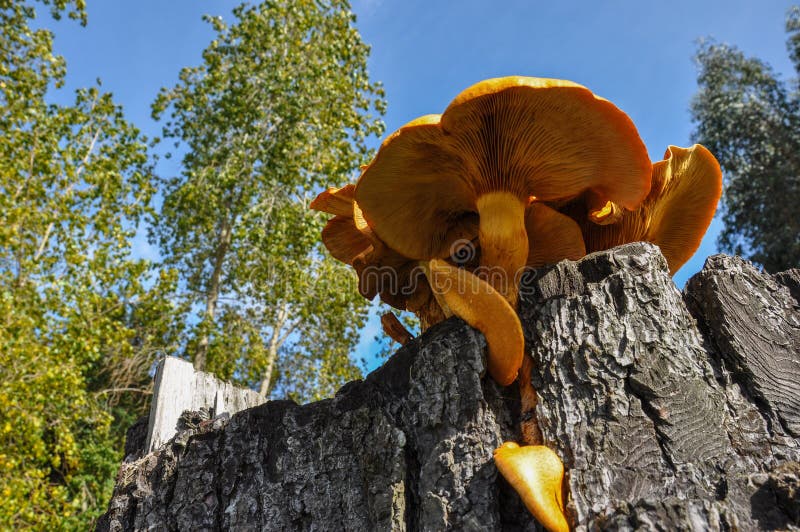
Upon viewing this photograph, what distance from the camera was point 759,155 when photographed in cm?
1505

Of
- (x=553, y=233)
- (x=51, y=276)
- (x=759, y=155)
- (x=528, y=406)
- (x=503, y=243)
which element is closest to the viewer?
(x=528, y=406)

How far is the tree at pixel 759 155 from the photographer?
13.8 meters

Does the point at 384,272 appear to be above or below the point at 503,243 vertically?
above

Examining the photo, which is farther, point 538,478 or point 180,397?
point 180,397

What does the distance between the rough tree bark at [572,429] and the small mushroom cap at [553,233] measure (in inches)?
10.3

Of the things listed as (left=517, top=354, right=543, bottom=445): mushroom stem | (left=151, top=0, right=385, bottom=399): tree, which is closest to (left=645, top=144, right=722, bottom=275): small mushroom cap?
(left=517, top=354, right=543, bottom=445): mushroom stem

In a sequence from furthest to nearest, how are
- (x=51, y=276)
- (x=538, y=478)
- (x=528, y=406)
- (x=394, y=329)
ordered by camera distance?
(x=51, y=276) → (x=394, y=329) → (x=528, y=406) → (x=538, y=478)

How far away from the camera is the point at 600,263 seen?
169cm

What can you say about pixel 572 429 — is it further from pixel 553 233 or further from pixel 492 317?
pixel 553 233

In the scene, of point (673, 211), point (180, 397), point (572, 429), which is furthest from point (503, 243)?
point (180, 397)

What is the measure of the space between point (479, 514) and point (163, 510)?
3.70 feet

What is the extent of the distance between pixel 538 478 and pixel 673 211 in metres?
1.27

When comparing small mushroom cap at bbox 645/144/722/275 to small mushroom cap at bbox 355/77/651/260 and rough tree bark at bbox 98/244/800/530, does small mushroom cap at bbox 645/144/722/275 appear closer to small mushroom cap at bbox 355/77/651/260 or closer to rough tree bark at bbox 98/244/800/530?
small mushroom cap at bbox 355/77/651/260

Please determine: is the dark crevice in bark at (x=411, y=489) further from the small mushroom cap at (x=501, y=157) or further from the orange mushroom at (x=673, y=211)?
the orange mushroom at (x=673, y=211)
